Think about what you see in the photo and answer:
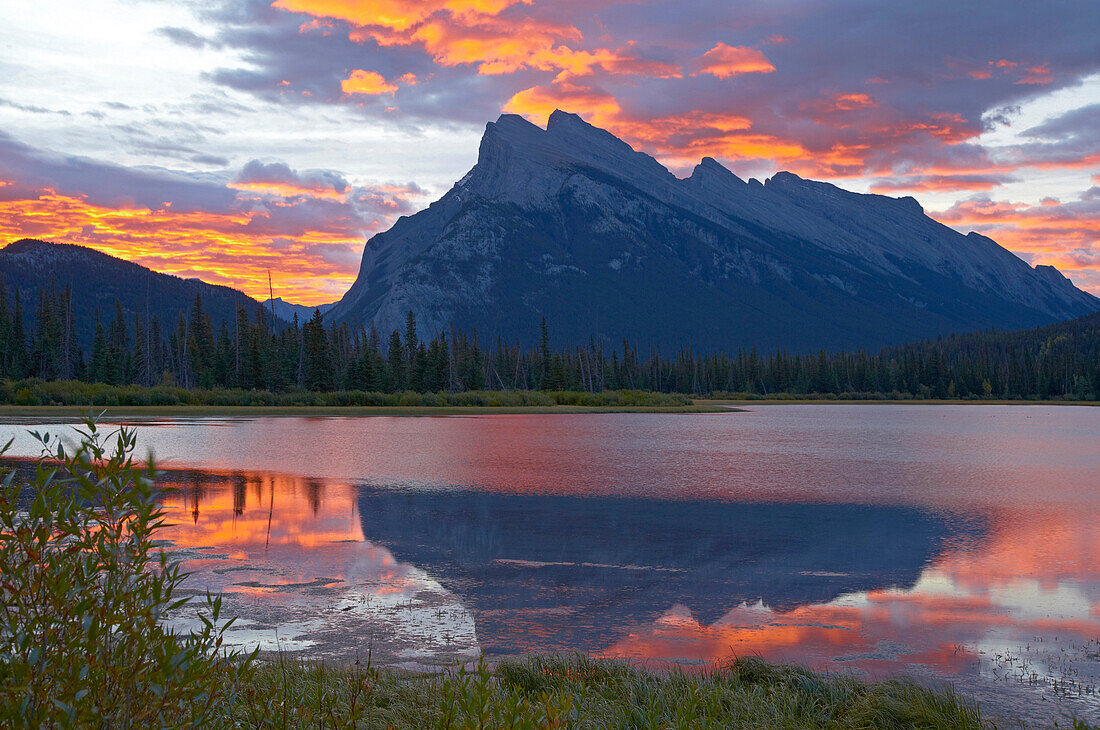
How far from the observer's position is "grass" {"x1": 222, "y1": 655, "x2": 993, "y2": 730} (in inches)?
291

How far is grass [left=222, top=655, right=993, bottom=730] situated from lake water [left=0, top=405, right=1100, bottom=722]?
109 centimetres

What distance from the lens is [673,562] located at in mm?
16156

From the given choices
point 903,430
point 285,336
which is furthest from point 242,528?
point 285,336

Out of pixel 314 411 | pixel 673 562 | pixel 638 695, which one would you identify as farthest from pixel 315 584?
pixel 314 411

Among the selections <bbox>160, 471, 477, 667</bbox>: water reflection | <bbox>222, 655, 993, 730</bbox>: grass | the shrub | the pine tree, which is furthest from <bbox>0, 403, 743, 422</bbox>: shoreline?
the shrub

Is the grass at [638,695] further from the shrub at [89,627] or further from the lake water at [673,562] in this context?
the shrub at [89,627]

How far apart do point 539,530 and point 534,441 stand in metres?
30.8

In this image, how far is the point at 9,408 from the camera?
247 feet

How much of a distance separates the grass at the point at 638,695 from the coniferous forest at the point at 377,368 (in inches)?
3659

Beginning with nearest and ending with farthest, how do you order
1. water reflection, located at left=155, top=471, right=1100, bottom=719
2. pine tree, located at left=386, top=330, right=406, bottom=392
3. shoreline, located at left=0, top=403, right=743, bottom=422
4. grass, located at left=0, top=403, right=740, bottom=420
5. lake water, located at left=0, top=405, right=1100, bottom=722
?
1. water reflection, located at left=155, top=471, right=1100, bottom=719
2. lake water, located at left=0, top=405, right=1100, bottom=722
3. grass, located at left=0, top=403, right=740, bottom=420
4. shoreline, located at left=0, top=403, right=743, bottom=422
5. pine tree, located at left=386, top=330, right=406, bottom=392

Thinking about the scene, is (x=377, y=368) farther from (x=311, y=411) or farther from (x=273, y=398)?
(x=311, y=411)

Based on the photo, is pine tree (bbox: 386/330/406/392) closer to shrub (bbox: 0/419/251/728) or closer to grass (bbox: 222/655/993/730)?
grass (bbox: 222/655/993/730)

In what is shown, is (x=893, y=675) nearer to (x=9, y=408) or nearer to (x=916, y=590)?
(x=916, y=590)

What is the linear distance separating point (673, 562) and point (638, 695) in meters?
8.17
